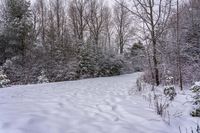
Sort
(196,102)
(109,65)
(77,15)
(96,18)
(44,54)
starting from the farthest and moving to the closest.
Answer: (96,18) → (77,15) → (109,65) → (44,54) → (196,102)

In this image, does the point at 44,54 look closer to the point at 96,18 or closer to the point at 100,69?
the point at 100,69

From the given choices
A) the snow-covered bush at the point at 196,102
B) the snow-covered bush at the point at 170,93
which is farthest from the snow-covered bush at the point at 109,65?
the snow-covered bush at the point at 196,102

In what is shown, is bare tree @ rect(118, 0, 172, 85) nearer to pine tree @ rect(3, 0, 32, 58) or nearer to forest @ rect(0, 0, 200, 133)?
forest @ rect(0, 0, 200, 133)

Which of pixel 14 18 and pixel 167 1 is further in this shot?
pixel 14 18

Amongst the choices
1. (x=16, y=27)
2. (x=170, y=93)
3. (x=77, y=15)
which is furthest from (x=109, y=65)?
(x=170, y=93)

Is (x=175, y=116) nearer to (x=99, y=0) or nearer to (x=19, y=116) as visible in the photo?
(x=19, y=116)

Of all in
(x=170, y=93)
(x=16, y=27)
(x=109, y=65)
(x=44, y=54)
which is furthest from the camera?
(x=109, y=65)

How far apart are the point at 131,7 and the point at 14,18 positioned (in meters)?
10.6

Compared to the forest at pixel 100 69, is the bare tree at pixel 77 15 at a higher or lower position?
higher

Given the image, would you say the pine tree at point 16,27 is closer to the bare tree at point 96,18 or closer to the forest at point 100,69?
the forest at point 100,69

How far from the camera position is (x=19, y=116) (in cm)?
297

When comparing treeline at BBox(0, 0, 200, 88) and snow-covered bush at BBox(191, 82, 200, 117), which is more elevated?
treeline at BBox(0, 0, 200, 88)

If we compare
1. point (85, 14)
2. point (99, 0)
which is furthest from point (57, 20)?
point (99, 0)

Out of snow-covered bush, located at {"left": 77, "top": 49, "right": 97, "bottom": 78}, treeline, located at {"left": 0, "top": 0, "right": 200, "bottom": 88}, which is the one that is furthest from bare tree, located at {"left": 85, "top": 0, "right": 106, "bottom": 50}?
snow-covered bush, located at {"left": 77, "top": 49, "right": 97, "bottom": 78}
